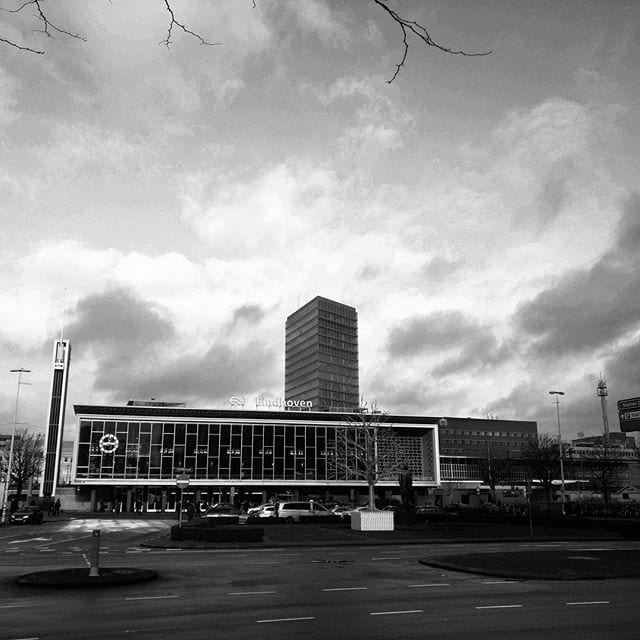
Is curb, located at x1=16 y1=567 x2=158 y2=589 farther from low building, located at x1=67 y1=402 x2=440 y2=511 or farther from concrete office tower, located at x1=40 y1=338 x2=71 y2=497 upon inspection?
concrete office tower, located at x1=40 y1=338 x2=71 y2=497

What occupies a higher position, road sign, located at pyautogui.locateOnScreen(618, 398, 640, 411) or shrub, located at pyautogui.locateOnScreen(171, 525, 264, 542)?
road sign, located at pyautogui.locateOnScreen(618, 398, 640, 411)

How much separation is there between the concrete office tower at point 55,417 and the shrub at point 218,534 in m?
73.0

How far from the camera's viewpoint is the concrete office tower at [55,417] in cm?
9819

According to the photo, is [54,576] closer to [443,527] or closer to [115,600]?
[115,600]

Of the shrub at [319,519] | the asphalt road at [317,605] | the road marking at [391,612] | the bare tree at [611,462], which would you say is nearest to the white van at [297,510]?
the shrub at [319,519]

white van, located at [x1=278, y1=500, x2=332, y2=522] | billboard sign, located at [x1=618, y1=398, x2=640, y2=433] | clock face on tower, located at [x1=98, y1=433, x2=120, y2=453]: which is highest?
clock face on tower, located at [x1=98, y1=433, x2=120, y2=453]

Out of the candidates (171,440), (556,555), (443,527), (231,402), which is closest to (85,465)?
(171,440)

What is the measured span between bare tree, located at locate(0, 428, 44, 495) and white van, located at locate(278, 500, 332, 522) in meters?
64.4

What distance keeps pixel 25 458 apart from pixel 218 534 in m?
92.1

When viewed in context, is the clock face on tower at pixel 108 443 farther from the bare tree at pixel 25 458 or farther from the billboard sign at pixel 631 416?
the billboard sign at pixel 631 416

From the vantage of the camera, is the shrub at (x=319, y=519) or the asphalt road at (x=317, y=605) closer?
the asphalt road at (x=317, y=605)

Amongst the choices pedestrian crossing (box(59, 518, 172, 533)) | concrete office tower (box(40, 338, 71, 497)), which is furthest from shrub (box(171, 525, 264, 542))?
concrete office tower (box(40, 338, 71, 497))

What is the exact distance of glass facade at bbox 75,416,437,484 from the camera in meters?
95.1

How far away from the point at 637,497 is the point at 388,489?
141 feet
